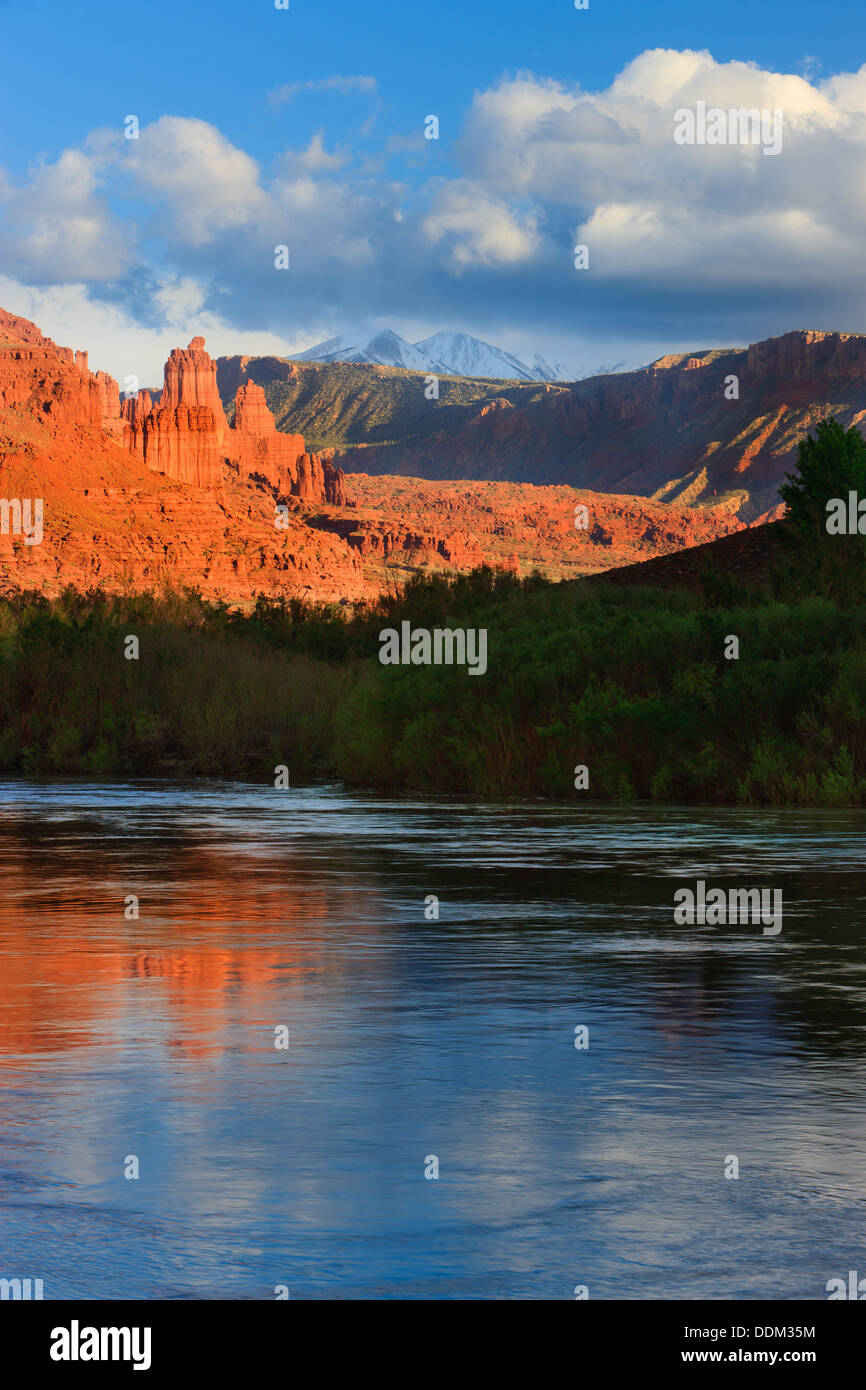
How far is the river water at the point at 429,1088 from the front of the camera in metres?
5.89

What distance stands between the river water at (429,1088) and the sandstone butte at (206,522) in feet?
271

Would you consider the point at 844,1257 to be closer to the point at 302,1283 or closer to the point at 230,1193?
the point at 302,1283

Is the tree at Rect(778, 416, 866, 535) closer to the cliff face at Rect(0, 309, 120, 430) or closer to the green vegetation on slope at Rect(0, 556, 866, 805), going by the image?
the green vegetation on slope at Rect(0, 556, 866, 805)

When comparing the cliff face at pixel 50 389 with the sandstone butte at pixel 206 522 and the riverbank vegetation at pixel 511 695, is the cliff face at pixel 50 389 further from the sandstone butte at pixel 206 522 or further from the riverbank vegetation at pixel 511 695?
the riverbank vegetation at pixel 511 695

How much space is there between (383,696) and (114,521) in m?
103

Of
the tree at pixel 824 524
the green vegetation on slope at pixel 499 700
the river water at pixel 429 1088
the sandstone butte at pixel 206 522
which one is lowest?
the river water at pixel 429 1088

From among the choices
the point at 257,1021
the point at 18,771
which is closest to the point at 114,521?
the point at 18,771

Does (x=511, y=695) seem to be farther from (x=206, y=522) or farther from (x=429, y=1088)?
(x=206, y=522)

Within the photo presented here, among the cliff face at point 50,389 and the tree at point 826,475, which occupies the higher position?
the cliff face at point 50,389

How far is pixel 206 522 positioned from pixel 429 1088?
133130 mm

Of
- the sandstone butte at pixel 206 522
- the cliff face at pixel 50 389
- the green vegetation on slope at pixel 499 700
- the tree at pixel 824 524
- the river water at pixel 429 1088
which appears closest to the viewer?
the river water at pixel 429 1088

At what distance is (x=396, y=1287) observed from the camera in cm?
553

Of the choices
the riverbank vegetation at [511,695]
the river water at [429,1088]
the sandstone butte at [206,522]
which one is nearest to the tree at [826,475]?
the riverbank vegetation at [511,695]

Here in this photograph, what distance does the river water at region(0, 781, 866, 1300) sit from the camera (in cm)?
589
